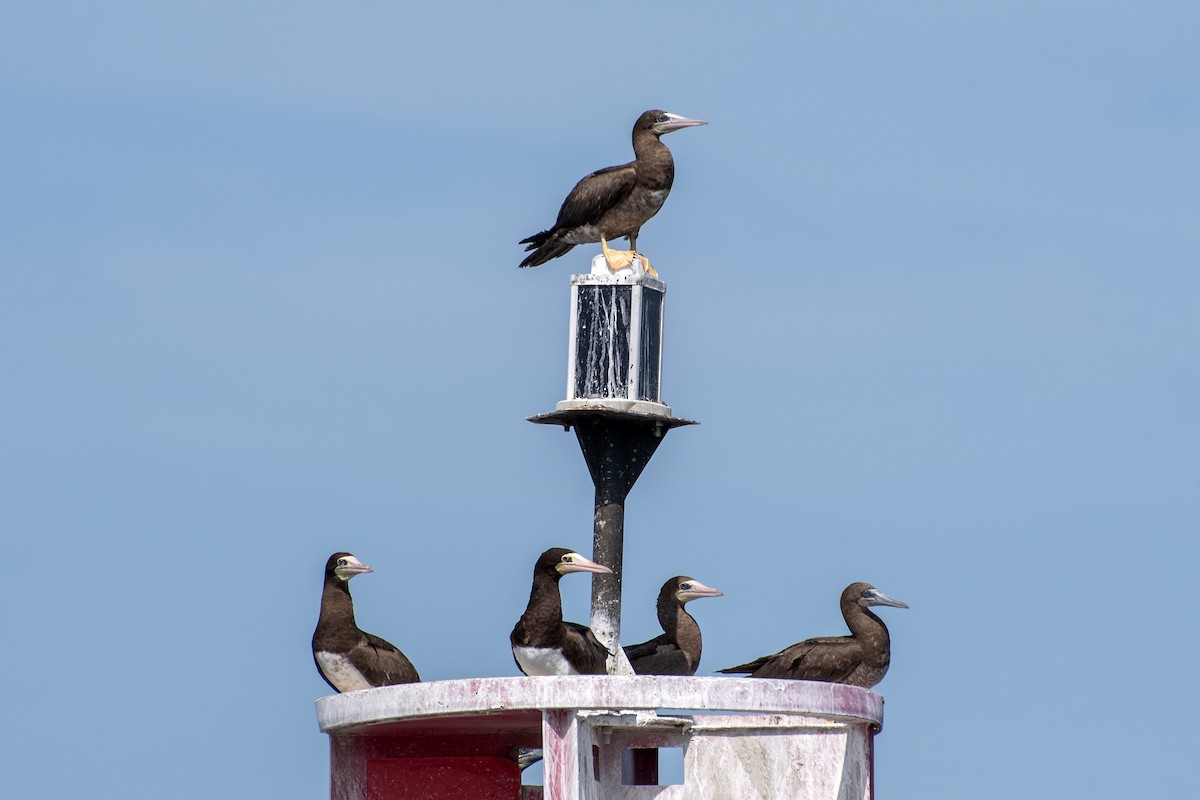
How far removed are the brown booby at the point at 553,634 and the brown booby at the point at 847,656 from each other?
9.97ft

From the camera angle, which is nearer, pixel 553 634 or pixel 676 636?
pixel 553 634

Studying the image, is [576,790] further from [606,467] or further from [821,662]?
[821,662]

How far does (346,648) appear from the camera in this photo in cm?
2214

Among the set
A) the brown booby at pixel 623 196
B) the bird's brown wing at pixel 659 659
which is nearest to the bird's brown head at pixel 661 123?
the brown booby at pixel 623 196

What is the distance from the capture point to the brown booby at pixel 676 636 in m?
23.6

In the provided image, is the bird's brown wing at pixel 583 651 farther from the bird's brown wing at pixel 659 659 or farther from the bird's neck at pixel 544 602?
the bird's brown wing at pixel 659 659

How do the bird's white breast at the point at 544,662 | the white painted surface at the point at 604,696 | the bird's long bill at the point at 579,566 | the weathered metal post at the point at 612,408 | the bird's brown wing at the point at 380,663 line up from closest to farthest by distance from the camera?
the white painted surface at the point at 604,696 < the bird's white breast at the point at 544,662 < the bird's long bill at the point at 579,566 < the weathered metal post at the point at 612,408 < the bird's brown wing at the point at 380,663

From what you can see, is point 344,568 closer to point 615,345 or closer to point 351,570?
point 351,570

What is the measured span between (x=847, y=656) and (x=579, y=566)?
3935 mm

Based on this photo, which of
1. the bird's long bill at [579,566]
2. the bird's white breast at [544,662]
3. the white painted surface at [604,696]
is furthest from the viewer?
the bird's long bill at [579,566]

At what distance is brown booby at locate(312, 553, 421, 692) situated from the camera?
2202 centimetres

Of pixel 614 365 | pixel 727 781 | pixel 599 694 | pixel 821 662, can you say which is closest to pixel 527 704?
pixel 599 694

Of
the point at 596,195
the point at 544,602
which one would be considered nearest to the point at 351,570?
the point at 544,602

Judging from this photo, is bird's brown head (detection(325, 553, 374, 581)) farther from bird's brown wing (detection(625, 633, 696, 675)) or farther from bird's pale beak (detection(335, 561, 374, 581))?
bird's brown wing (detection(625, 633, 696, 675))
